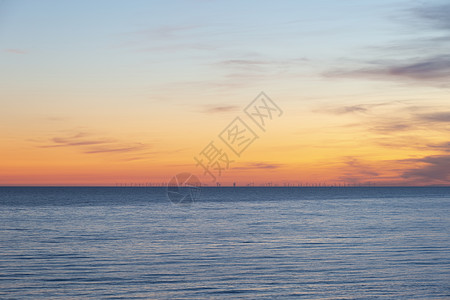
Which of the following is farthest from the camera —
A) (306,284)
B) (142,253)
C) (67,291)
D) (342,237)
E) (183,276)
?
(342,237)

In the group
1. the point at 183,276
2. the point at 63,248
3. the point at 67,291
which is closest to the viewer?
the point at 67,291

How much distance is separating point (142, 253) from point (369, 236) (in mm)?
24455

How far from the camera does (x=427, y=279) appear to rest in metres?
28.6

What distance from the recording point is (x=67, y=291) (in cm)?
2559

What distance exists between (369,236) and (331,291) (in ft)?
88.3

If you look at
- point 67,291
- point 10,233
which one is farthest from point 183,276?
point 10,233

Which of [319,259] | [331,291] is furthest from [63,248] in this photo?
[331,291]

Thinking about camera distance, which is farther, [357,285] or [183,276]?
[183,276]

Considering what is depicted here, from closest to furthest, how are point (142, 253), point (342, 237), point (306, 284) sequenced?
point (306, 284)
point (142, 253)
point (342, 237)

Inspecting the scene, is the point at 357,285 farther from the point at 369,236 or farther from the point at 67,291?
the point at 369,236

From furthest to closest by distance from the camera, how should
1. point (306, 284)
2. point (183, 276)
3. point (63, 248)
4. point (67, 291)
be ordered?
point (63, 248), point (183, 276), point (306, 284), point (67, 291)

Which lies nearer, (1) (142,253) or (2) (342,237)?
(1) (142,253)

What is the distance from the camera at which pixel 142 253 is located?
38.5 metres

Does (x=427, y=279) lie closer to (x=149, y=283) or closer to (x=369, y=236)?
(x=149, y=283)
